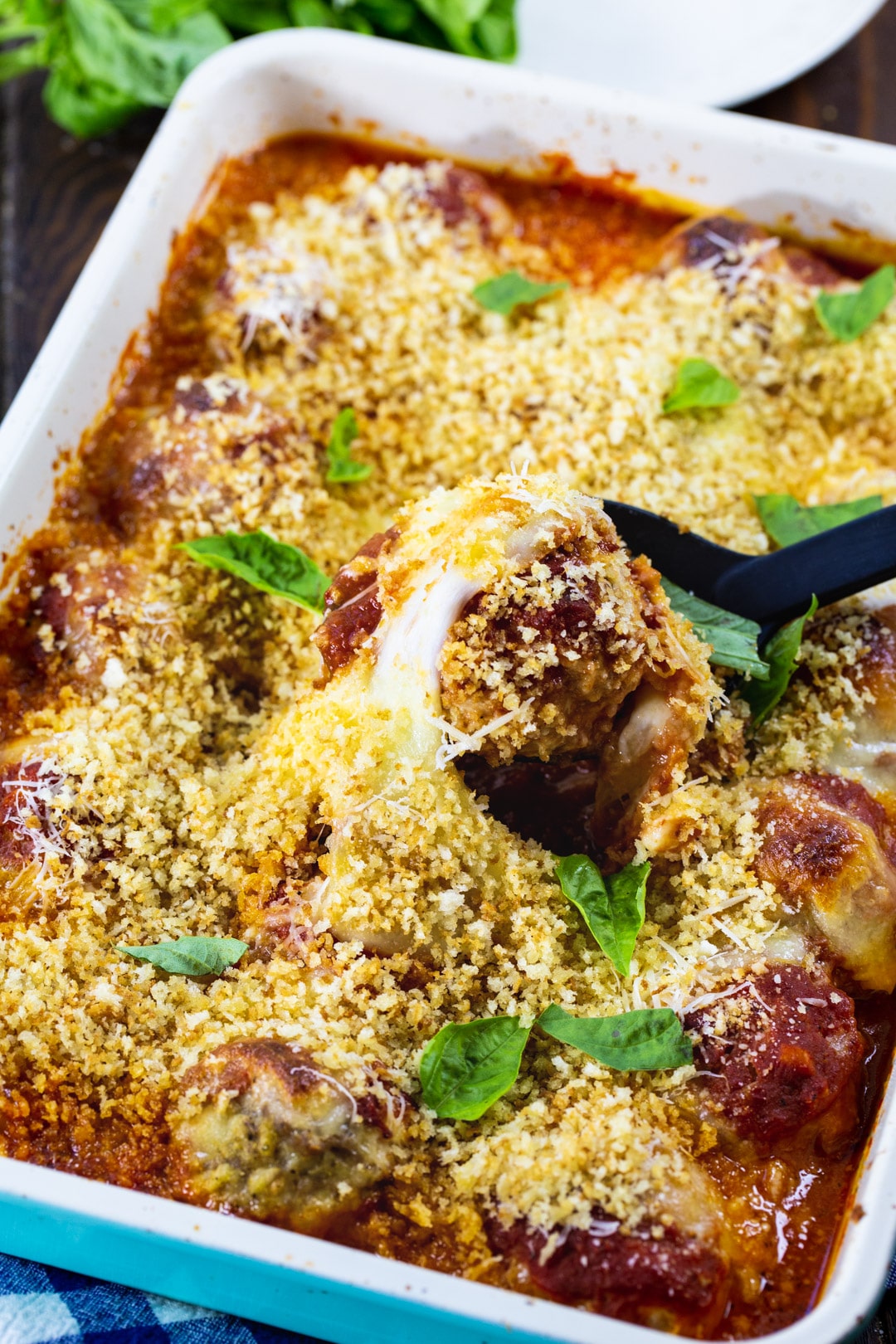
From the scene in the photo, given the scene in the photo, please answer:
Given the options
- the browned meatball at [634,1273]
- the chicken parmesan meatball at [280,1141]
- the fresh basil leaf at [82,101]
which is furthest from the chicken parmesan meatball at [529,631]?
the fresh basil leaf at [82,101]

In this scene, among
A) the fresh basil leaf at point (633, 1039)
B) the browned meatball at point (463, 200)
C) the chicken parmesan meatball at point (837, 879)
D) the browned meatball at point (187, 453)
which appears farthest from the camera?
the browned meatball at point (463, 200)

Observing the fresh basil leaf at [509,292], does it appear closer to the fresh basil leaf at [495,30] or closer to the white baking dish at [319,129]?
the white baking dish at [319,129]

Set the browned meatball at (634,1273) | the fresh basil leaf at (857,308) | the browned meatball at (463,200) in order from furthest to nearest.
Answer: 1. the browned meatball at (463,200)
2. the fresh basil leaf at (857,308)
3. the browned meatball at (634,1273)

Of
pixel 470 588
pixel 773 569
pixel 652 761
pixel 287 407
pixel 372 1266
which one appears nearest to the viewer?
pixel 372 1266

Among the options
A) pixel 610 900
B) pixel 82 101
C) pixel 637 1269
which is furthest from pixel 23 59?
pixel 637 1269

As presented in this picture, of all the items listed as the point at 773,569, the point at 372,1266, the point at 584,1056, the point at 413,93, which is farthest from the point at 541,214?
the point at 372,1266

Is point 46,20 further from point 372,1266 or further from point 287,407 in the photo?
point 372,1266
